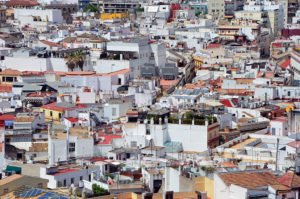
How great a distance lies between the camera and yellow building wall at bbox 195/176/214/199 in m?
26.1

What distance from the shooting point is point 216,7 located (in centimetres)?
10394

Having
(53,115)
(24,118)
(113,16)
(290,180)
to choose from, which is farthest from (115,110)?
(113,16)

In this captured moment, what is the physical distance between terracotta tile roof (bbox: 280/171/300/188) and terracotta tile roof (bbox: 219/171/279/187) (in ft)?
0.71

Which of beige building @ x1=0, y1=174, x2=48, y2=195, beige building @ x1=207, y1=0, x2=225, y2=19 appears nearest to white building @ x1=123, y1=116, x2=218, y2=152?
beige building @ x1=0, y1=174, x2=48, y2=195

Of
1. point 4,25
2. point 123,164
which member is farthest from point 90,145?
point 4,25

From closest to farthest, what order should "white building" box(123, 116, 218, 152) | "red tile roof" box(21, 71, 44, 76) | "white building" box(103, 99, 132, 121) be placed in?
"white building" box(123, 116, 218, 152), "white building" box(103, 99, 132, 121), "red tile roof" box(21, 71, 44, 76)

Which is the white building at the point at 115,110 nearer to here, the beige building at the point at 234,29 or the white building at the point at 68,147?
the white building at the point at 68,147

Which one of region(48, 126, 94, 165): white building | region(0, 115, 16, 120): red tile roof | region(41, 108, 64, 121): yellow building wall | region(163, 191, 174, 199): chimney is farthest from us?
region(41, 108, 64, 121): yellow building wall

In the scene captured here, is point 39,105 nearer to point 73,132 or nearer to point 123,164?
point 73,132

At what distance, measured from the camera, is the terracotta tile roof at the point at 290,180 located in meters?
23.5

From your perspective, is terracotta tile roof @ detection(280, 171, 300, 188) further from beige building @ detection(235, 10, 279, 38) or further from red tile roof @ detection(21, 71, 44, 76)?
beige building @ detection(235, 10, 279, 38)

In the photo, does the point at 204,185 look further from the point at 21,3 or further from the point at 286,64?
the point at 21,3

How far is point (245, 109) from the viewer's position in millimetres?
45406

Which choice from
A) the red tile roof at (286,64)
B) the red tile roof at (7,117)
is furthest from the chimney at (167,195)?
the red tile roof at (286,64)
